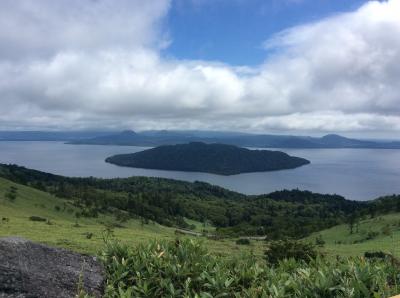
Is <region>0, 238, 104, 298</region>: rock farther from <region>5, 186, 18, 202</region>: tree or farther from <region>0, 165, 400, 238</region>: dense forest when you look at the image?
<region>0, 165, 400, 238</region>: dense forest

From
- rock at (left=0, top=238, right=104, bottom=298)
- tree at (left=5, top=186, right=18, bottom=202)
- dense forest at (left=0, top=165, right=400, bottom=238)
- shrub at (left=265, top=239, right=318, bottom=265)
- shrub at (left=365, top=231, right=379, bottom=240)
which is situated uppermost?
rock at (left=0, top=238, right=104, bottom=298)

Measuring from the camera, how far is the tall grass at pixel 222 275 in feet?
20.5

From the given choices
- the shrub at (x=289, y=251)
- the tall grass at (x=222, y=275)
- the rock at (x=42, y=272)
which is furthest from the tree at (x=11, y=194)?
the tall grass at (x=222, y=275)

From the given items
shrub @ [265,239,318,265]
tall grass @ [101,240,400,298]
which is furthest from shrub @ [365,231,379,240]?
tall grass @ [101,240,400,298]

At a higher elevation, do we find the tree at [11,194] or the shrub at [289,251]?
the shrub at [289,251]

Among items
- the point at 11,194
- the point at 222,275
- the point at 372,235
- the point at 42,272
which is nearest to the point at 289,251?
the point at 222,275

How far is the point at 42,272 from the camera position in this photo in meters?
8.32

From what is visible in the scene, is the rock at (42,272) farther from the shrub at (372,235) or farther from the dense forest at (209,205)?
the dense forest at (209,205)

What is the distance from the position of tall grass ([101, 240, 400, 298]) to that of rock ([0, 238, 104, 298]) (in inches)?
14.7

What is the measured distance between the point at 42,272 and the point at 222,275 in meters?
3.45

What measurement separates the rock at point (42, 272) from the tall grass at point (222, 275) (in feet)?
1.23

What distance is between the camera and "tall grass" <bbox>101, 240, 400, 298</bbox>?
623cm

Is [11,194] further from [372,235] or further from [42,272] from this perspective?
[42,272]

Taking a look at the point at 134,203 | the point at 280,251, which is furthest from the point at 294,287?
the point at 134,203
